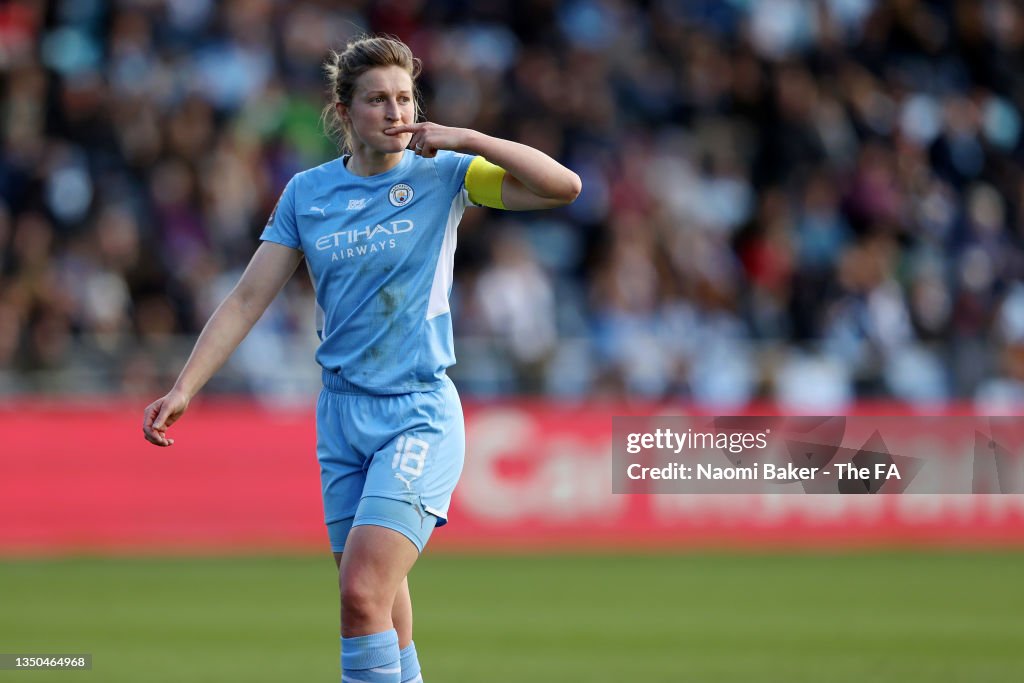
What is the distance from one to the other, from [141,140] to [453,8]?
5244 millimetres

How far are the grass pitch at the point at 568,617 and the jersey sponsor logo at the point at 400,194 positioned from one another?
12.4 feet

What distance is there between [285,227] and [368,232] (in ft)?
1.28

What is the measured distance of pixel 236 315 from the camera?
19.8 feet

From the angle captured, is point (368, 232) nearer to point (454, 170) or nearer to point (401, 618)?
point (454, 170)

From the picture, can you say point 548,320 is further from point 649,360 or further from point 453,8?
point 453,8

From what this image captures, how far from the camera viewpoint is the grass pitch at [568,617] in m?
9.30

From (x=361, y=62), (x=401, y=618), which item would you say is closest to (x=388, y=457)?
(x=401, y=618)

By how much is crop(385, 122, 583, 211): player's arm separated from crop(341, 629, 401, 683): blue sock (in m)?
1.71

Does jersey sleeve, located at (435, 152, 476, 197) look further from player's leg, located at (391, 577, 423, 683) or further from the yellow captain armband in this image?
player's leg, located at (391, 577, 423, 683)

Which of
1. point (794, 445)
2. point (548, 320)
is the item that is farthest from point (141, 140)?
point (794, 445)

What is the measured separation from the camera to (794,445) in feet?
50.9

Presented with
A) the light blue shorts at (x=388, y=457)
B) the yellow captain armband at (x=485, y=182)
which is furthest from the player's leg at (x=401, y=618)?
the yellow captain armband at (x=485, y=182)

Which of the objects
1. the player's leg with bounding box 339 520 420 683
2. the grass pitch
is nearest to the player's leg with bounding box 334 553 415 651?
the player's leg with bounding box 339 520 420 683

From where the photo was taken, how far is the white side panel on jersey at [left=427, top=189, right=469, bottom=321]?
6.00 meters
